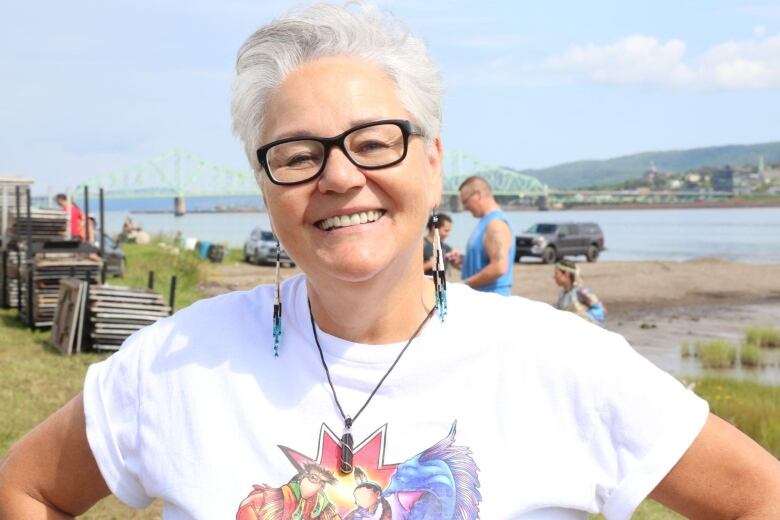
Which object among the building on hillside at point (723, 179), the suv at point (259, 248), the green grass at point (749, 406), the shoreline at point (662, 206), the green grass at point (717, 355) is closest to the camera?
the green grass at point (749, 406)

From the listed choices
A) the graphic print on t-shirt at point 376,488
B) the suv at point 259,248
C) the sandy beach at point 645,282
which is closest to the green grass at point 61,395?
the graphic print on t-shirt at point 376,488

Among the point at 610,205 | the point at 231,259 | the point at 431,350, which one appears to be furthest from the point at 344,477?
the point at 610,205

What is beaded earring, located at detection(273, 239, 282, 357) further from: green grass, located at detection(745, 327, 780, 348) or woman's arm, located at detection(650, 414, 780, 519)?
green grass, located at detection(745, 327, 780, 348)

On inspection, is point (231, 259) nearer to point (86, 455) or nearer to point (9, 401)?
point (9, 401)

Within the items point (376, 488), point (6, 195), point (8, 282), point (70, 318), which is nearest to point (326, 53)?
point (376, 488)

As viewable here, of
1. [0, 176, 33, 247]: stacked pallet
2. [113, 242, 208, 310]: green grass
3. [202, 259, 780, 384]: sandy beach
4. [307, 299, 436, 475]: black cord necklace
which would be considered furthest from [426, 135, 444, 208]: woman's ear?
[113, 242, 208, 310]: green grass

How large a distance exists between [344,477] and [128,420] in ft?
1.40

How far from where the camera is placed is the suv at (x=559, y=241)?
3072cm

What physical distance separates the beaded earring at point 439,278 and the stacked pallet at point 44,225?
12.1m

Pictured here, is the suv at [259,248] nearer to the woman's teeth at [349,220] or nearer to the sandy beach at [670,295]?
the sandy beach at [670,295]

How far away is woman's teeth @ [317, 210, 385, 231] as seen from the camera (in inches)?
64.0

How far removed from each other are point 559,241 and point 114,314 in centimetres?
2370

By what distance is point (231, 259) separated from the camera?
30.9m

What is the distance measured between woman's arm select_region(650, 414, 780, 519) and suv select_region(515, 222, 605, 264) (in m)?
28.6
